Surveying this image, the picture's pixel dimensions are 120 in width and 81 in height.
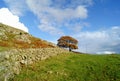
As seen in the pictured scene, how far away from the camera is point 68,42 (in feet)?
351

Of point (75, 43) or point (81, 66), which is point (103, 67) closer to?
point (81, 66)

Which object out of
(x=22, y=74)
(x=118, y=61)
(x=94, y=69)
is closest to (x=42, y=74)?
(x=22, y=74)

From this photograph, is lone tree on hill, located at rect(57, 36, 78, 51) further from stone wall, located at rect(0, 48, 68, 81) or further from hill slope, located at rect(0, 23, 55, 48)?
stone wall, located at rect(0, 48, 68, 81)

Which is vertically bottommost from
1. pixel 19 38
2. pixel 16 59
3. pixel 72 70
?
pixel 72 70

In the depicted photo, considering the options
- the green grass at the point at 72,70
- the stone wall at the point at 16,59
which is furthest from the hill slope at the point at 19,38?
the green grass at the point at 72,70

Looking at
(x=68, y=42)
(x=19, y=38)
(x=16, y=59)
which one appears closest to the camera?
(x=16, y=59)

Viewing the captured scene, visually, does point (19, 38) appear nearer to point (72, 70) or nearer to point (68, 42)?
point (72, 70)

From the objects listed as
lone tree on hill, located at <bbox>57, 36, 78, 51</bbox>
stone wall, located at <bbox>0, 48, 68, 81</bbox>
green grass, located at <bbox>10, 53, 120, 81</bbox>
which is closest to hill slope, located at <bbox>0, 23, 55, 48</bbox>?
stone wall, located at <bbox>0, 48, 68, 81</bbox>

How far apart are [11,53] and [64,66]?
902 centimetres

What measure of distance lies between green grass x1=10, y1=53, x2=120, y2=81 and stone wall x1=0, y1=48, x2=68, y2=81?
0.97m

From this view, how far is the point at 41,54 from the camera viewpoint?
42.2m

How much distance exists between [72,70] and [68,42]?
230 ft

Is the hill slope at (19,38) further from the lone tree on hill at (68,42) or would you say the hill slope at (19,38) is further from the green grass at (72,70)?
the lone tree on hill at (68,42)

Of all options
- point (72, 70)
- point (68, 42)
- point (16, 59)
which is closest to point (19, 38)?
point (16, 59)
